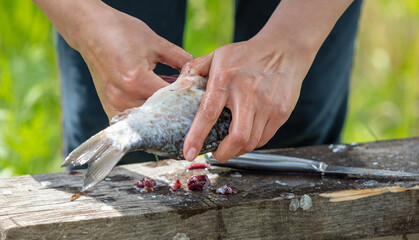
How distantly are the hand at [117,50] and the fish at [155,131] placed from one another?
0.31ft

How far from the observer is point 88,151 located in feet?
5.10

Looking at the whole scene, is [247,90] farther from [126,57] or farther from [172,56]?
[126,57]

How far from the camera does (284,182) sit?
193cm

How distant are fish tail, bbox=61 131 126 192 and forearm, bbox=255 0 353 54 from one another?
0.72 m

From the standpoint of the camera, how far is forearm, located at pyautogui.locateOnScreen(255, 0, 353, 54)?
76.6 inches

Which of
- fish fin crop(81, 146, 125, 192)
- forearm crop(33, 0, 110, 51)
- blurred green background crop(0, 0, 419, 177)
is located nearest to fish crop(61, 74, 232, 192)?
fish fin crop(81, 146, 125, 192)

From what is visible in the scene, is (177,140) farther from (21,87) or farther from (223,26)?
(223,26)

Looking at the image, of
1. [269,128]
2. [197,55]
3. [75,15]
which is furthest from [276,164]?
[197,55]

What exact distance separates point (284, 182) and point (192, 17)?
3.81 m

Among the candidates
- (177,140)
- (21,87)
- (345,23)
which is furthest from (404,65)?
(177,140)

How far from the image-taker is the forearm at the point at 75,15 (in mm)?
1915

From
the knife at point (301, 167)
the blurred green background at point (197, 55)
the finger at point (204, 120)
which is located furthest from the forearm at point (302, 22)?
the blurred green background at point (197, 55)

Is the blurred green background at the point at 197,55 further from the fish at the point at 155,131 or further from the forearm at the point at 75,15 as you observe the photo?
the fish at the point at 155,131

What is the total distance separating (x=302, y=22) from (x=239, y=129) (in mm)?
516
